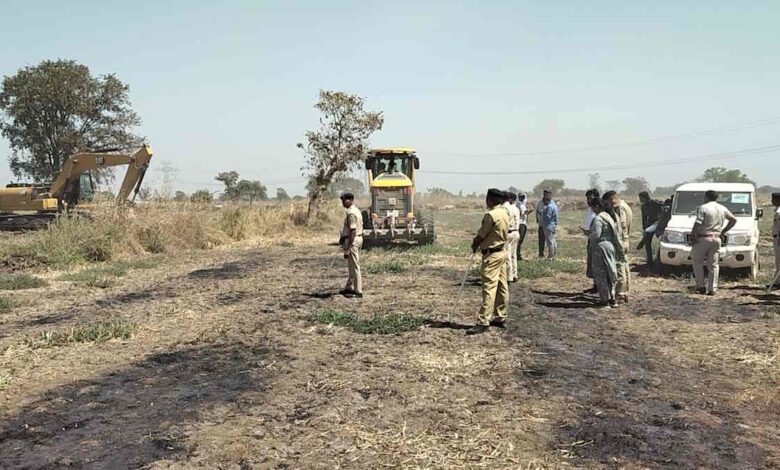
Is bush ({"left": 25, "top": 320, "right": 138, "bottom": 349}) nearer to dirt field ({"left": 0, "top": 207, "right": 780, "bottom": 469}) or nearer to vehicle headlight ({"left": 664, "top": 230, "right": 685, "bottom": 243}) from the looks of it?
dirt field ({"left": 0, "top": 207, "right": 780, "bottom": 469})

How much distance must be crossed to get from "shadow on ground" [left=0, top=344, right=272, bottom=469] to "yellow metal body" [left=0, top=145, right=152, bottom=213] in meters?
15.5

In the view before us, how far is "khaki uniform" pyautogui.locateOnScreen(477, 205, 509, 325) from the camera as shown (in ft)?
22.8

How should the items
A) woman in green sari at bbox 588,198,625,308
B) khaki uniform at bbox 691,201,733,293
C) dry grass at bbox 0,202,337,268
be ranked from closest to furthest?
woman in green sari at bbox 588,198,625,308
khaki uniform at bbox 691,201,733,293
dry grass at bbox 0,202,337,268

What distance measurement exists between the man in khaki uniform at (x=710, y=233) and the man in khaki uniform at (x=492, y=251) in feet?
13.3

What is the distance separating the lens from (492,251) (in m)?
7.02

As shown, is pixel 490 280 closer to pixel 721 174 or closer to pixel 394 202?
pixel 394 202

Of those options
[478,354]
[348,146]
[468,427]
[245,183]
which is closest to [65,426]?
[468,427]

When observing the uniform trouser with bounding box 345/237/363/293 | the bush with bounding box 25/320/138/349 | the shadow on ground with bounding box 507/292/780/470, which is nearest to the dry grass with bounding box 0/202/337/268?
the bush with bounding box 25/320/138/349

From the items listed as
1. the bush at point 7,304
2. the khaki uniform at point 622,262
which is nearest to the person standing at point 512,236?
the khaki uniform at point 622,262

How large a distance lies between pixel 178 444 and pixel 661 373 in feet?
14.9

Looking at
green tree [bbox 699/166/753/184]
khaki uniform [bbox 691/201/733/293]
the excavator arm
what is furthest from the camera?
green tree [bbox 699/166/753/184]

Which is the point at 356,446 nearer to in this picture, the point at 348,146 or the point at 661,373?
the point at 661,373

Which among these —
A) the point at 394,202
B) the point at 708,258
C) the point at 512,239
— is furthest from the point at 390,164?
the point at 708,258

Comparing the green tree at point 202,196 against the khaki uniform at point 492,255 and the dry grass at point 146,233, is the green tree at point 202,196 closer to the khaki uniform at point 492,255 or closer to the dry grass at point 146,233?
the dry grass at point 146,233
